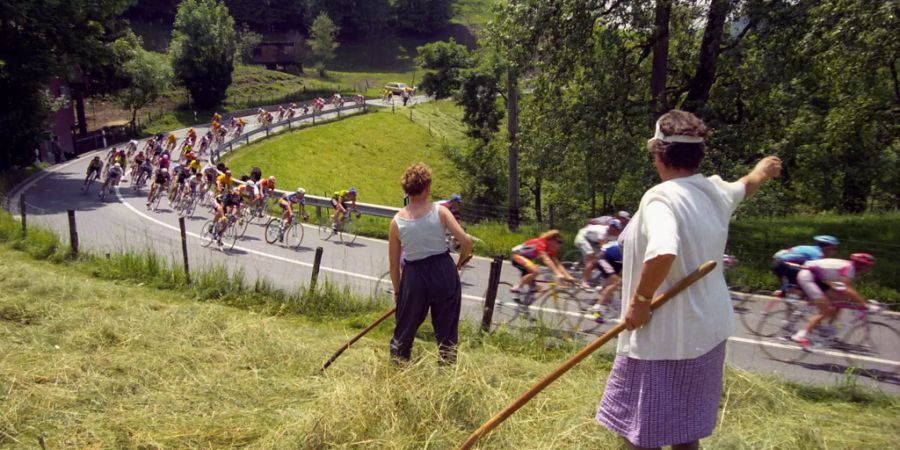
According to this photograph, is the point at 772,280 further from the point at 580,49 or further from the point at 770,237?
the point at 580,49

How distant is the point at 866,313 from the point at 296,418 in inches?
277

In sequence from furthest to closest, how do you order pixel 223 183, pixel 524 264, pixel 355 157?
pixel 355 157, pixel 223 183, pixel 524 264

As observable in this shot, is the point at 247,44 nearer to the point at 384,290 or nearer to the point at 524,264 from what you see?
the point at 384,290

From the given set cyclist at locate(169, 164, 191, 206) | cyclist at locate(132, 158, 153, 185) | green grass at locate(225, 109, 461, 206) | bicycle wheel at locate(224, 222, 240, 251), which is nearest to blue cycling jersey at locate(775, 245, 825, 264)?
bicycle wheel at locate(224, 222, 240, 251)

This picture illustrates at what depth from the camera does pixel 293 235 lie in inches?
701

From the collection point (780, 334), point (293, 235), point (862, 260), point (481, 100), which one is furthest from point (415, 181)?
point (481, 100)

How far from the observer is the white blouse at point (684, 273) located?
279 centimetres

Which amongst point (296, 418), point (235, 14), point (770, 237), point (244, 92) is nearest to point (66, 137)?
point (244, 92)

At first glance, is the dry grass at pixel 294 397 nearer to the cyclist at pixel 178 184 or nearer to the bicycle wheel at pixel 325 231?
the bicycle wheel at pixel 325 231

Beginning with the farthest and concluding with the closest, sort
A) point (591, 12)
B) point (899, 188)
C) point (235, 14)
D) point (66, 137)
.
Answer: point (235, 14) → point (66, 137) → point (899, 188) → point (591, 12)

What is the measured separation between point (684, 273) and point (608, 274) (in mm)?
7073

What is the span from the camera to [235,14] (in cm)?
9631

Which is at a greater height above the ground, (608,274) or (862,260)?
(862,260)

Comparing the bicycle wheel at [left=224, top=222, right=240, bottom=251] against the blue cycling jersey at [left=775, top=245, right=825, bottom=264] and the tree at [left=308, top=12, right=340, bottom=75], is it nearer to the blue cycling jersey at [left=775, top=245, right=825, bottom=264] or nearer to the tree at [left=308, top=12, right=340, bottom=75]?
the blue cycling jersey at [left=775, top=245, right=825, bottom=264]
